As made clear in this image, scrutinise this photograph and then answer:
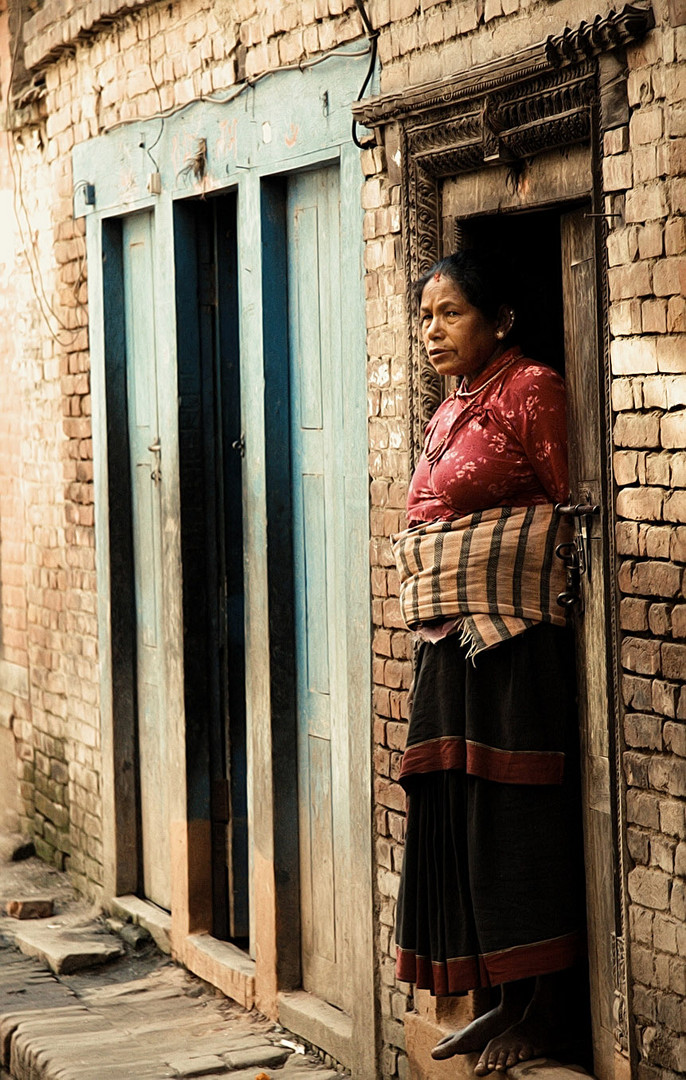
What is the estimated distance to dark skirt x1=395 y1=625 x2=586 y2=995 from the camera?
430cm

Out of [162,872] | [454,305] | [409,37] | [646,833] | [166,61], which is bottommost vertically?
[162,872]

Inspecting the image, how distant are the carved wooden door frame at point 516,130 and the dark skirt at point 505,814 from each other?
258 millimetres

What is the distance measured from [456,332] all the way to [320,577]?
5.02ft

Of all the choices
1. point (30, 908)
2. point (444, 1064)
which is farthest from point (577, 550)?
point (30, 908)

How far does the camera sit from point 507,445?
437 centimetres

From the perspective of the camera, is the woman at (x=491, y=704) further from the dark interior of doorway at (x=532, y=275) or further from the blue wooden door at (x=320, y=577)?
the blue wooden door at (x=320, y=577)

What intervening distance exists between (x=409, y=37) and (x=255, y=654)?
2.31m

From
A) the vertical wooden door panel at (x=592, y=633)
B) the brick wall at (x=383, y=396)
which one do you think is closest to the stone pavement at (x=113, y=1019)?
the brick wall at (x=383, y=396)

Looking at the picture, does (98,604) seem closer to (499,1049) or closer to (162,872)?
(162,872)

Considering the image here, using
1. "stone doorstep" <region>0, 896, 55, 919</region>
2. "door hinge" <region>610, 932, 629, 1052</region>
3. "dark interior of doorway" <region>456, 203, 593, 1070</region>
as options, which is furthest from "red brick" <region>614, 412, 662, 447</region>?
"stone doorstep" <region>0, 896, 55, 919</region>

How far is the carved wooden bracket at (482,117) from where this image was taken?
3924 mm

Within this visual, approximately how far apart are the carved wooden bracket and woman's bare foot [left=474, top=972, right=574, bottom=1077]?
158cm

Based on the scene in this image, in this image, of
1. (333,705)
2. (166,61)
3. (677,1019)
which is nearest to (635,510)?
(677,1019)

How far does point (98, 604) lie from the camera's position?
753cm
